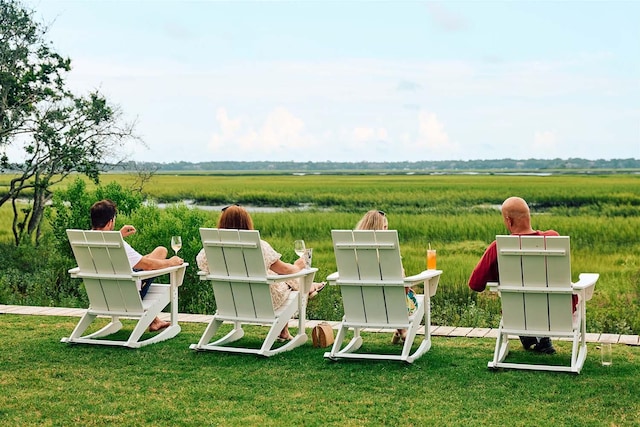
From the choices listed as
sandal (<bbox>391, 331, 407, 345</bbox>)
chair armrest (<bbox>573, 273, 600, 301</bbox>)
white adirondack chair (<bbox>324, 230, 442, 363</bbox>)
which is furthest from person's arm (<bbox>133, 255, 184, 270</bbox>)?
chair armrest (<bbox>573, 273, 600, 301</bbox>)

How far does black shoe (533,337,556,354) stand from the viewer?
5883 millimetres

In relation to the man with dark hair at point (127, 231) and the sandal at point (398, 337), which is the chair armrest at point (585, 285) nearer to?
the sandal at point (398, 337)

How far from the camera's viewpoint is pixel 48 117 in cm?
1427

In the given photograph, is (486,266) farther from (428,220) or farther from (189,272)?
(428,220)

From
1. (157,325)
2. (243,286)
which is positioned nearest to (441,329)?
(243,286)

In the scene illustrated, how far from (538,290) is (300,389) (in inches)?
60.5

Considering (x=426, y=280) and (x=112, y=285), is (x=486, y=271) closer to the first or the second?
(x=426, y=280)

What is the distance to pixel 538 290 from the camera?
529cm

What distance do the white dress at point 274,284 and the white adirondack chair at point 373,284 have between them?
47 cm

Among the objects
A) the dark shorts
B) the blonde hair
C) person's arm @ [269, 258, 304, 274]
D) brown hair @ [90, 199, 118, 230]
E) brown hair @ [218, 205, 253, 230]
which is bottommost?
the dark shorts

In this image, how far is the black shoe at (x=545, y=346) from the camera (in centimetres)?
588

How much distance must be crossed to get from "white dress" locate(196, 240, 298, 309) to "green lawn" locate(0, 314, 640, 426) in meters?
0.38

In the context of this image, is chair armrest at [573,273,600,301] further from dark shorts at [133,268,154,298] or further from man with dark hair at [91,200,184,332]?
dark shorts at [133,268,154,298]

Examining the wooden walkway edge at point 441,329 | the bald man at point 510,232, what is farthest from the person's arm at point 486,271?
the wooden walkway edge at point 441,329
